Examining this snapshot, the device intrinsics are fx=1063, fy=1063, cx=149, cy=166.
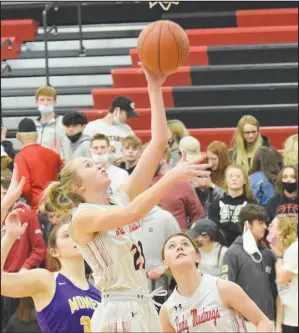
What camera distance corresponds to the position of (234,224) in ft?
25.4

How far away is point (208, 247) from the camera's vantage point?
24.4 ft

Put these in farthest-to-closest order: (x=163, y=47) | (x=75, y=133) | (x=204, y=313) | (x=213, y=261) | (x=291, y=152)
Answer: (x=75, y=133) → (x=291, y=152) → (x=213, y=261) → (x=204, y=313) → (x=163, y=47)

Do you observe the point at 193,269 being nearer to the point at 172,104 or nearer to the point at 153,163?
the point at 153,163

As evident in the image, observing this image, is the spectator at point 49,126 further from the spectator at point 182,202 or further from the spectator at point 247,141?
the spectator at point 247,141

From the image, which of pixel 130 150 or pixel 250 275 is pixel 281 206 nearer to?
pixel 250 275

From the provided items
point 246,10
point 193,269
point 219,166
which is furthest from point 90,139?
point 246,10

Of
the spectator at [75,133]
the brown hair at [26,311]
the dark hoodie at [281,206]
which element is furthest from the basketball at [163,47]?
the spectator at [75,133]

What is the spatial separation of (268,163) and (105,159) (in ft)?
4.24

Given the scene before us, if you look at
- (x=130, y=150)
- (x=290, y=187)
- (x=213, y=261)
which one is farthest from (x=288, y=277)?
(x=130, y=150)

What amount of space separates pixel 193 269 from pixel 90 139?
3.06 meters

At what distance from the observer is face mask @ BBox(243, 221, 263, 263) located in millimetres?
7270

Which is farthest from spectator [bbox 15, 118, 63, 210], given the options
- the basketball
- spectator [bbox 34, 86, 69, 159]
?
the basketball

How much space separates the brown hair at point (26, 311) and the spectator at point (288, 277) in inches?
69.6

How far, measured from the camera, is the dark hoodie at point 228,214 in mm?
7730
